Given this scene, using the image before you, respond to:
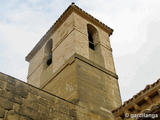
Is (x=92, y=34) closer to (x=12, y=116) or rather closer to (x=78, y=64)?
(x=78, y=64)

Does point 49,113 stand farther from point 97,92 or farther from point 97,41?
point 97,41

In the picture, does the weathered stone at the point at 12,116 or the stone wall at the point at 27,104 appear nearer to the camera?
the weathered stone at the point at 12,116

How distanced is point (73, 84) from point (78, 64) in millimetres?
904

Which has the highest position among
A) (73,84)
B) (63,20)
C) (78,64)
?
(63,20)

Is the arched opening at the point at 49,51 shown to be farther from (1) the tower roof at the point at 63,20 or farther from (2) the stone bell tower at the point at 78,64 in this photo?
(1) the tower roof at the point at 63,20

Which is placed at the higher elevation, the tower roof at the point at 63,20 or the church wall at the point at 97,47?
the tower roof at the point at 63,20

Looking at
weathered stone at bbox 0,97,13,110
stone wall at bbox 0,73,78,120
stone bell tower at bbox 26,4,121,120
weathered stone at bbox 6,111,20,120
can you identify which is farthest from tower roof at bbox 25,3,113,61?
weathered stone at bbox 6,111,20,120

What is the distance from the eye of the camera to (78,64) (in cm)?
799

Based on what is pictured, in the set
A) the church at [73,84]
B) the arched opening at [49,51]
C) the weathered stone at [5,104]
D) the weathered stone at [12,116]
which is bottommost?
the weathered stone at [12,116]

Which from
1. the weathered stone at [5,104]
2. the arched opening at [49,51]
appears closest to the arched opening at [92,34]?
the arched opening at [49,51]

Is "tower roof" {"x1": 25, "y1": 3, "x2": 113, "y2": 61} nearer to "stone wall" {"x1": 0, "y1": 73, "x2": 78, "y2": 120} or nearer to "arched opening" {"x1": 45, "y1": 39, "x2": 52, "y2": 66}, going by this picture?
"arched opening" {"x1": 45, "y1": 39, "x2": 52, "y2": 66}

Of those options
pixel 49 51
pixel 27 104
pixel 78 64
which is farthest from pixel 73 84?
pixel 49 51

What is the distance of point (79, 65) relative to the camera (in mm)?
7992

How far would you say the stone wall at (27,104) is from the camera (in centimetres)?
493
